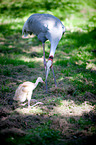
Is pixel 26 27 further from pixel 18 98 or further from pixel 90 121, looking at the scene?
pixel 90 121

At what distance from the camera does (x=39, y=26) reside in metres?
4.44

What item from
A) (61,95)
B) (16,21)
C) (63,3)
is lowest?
(61,95)

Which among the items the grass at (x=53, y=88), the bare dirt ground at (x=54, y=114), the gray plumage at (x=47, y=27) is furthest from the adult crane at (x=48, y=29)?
the grass at (x=53, y=88)

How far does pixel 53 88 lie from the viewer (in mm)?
4297

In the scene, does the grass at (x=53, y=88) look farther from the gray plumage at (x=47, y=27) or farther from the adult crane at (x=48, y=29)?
the gray plumage at (x=47, y=27)

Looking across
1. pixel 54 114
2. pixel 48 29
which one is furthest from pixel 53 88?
pixel 48 29

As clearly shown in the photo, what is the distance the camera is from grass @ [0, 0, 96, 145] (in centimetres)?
276

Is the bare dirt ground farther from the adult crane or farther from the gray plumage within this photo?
the gray plumage

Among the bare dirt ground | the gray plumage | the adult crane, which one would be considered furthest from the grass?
the gray plumage

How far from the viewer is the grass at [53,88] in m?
2.76

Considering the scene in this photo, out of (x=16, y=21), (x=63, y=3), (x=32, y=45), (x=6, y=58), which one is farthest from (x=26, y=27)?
(x=63, y=3)

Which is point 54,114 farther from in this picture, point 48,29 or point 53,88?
point 48,29

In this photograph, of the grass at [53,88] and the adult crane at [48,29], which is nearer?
the grass at [53,88]

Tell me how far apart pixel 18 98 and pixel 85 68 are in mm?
2966
